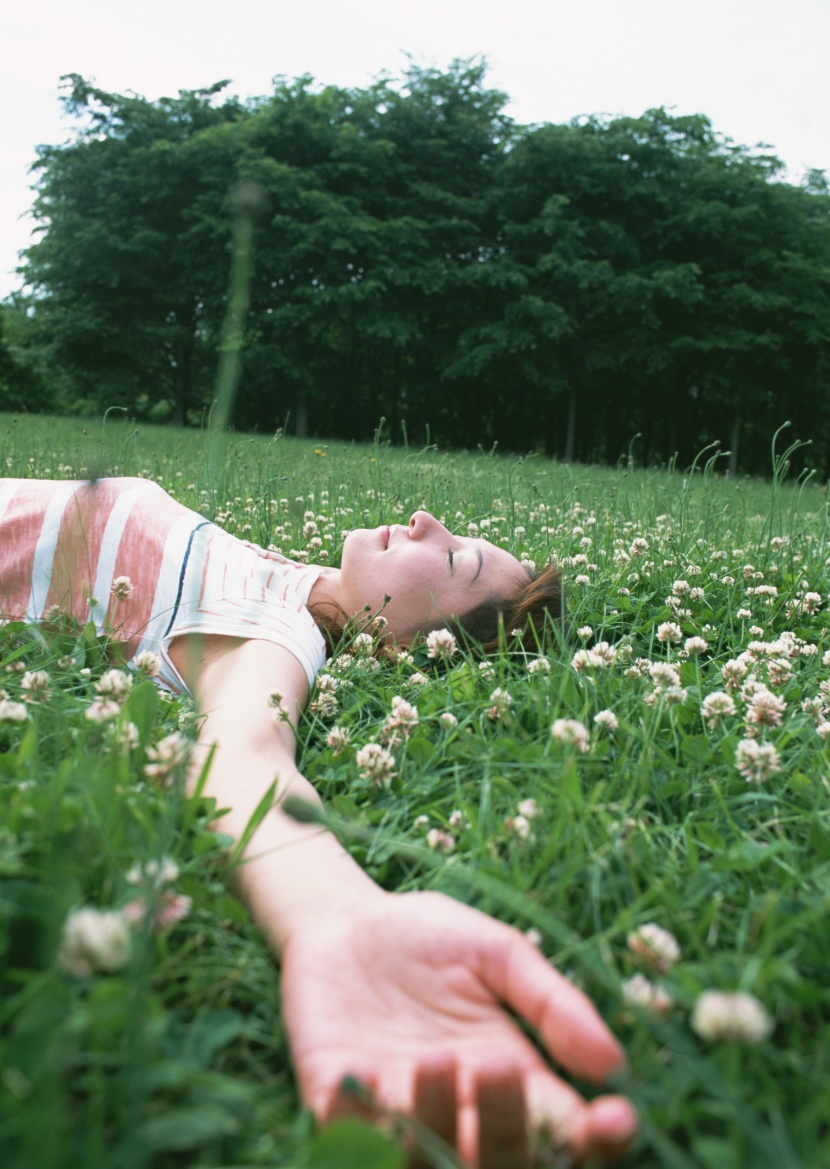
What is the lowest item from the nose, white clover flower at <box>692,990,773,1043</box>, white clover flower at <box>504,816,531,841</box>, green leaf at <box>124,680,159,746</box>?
white clover flower at <box>504,816,531,841</box>

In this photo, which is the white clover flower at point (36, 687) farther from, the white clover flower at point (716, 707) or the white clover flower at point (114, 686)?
the white clover flower at point (716, 707)

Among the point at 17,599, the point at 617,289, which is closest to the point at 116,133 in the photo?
the point at 617,289

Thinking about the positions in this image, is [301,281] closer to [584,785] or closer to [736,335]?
[736,335]

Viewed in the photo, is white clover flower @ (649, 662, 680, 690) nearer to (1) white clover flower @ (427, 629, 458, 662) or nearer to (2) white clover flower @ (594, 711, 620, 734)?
(2) white clover flower @ (594, 711, 620, 734)

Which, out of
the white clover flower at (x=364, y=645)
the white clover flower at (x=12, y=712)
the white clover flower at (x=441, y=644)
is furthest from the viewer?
the white clover flower at (x=364, y=645)

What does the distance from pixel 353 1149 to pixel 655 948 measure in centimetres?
50

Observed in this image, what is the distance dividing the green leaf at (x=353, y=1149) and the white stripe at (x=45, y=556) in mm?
2104

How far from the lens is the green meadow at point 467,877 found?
0.82m

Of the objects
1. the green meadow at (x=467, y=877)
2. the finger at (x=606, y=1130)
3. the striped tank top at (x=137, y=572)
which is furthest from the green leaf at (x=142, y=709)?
the finger at (x=606, y=1130)

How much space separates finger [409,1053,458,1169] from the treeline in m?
25.8

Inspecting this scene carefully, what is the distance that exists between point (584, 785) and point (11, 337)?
38066 mm

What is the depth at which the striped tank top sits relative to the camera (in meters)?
2.33

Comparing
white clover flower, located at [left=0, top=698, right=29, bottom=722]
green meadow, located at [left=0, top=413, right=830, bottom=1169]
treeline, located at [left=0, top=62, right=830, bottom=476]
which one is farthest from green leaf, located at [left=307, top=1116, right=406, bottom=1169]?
treeline, located at [left=0, top=62, right=830, bottom=476]

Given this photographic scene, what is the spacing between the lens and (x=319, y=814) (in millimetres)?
934
